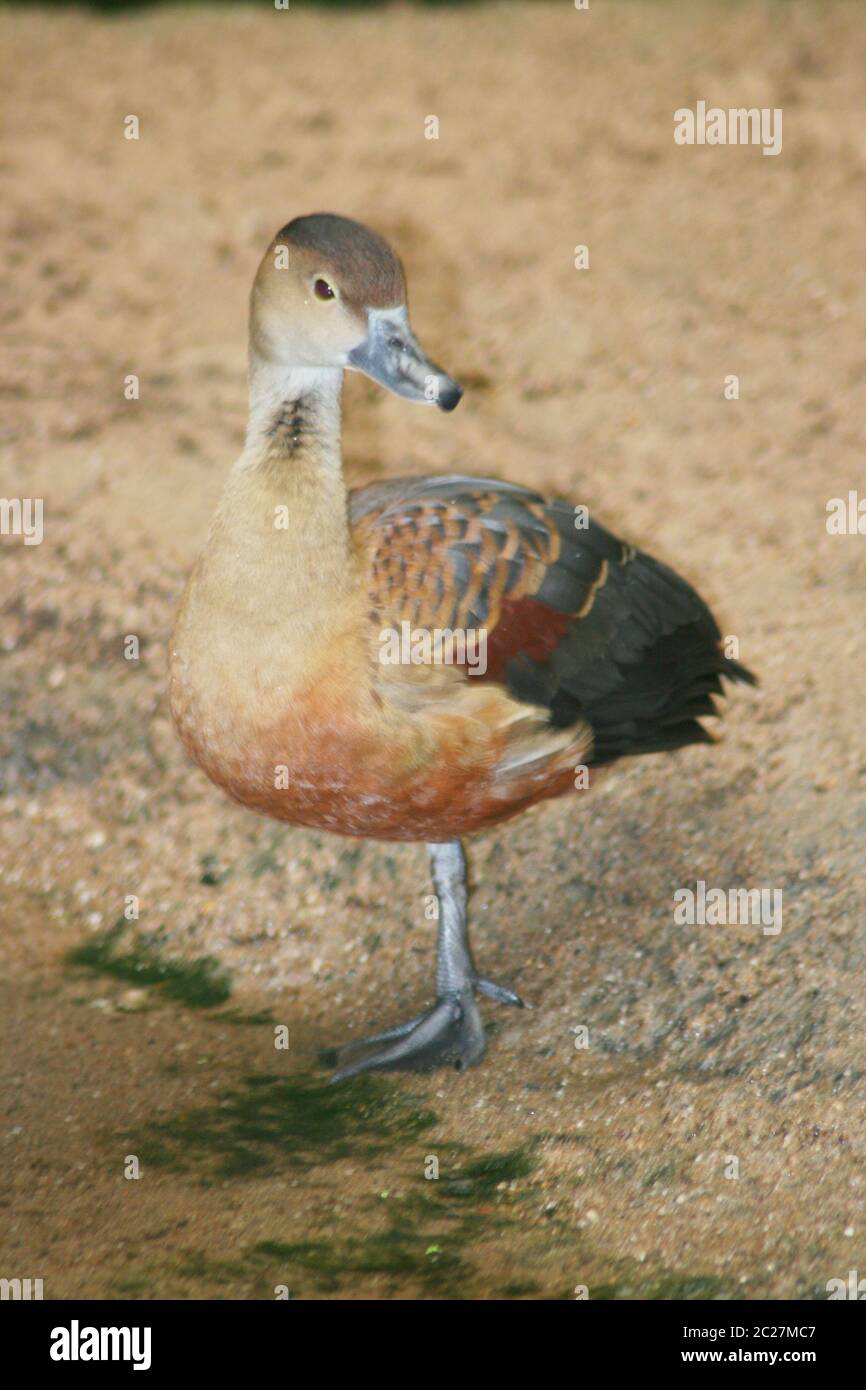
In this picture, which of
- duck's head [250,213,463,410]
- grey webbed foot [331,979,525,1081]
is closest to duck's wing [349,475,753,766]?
duck's head [250,213,463,410]

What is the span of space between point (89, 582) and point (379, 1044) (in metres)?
2.09

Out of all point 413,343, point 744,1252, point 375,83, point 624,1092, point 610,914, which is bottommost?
point 744,1252

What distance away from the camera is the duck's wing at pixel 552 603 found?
13.6ft

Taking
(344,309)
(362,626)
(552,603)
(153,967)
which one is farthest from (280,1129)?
(344,309)

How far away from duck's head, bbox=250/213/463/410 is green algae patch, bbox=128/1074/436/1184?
175 centimetres

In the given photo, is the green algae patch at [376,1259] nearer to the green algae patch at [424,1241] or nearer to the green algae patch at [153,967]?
the green algae patch at [424,1241]

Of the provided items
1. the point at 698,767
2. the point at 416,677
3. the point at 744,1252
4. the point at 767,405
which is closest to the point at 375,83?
the point at 767,405

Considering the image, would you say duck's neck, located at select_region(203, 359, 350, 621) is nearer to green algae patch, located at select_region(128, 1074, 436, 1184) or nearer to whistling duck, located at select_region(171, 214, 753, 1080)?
whistling duck, located at select_region(171, 214, 753, 1080)

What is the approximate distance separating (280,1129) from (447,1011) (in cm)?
54

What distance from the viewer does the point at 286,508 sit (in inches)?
157

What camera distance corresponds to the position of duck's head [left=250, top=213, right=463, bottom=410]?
12.9 ft

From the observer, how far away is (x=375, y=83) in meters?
8.73

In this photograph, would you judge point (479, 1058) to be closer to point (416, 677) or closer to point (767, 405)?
point (416, 677)

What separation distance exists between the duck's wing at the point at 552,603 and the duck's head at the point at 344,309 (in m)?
0.41
